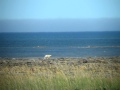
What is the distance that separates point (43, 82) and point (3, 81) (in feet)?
3.41

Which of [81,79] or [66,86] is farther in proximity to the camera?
[81,79]

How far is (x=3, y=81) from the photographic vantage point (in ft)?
23.0

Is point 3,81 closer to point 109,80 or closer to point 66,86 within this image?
point 66,86

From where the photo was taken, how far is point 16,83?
266 inches

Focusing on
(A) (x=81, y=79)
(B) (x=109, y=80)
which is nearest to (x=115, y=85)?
(B) (x=109, y=80)

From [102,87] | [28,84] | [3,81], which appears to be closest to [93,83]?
[102,87]

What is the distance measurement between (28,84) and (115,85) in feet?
6.85

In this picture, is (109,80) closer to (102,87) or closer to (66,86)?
(102,87)

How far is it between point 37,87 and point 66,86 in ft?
2.23

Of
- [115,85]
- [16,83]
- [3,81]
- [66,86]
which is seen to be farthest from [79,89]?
[3,81]

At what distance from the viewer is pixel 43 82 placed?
22.4 ft

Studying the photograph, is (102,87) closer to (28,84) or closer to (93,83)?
(93,83)

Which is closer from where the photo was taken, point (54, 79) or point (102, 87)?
point (102, 87)

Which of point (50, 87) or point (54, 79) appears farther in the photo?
point (54, 79)
